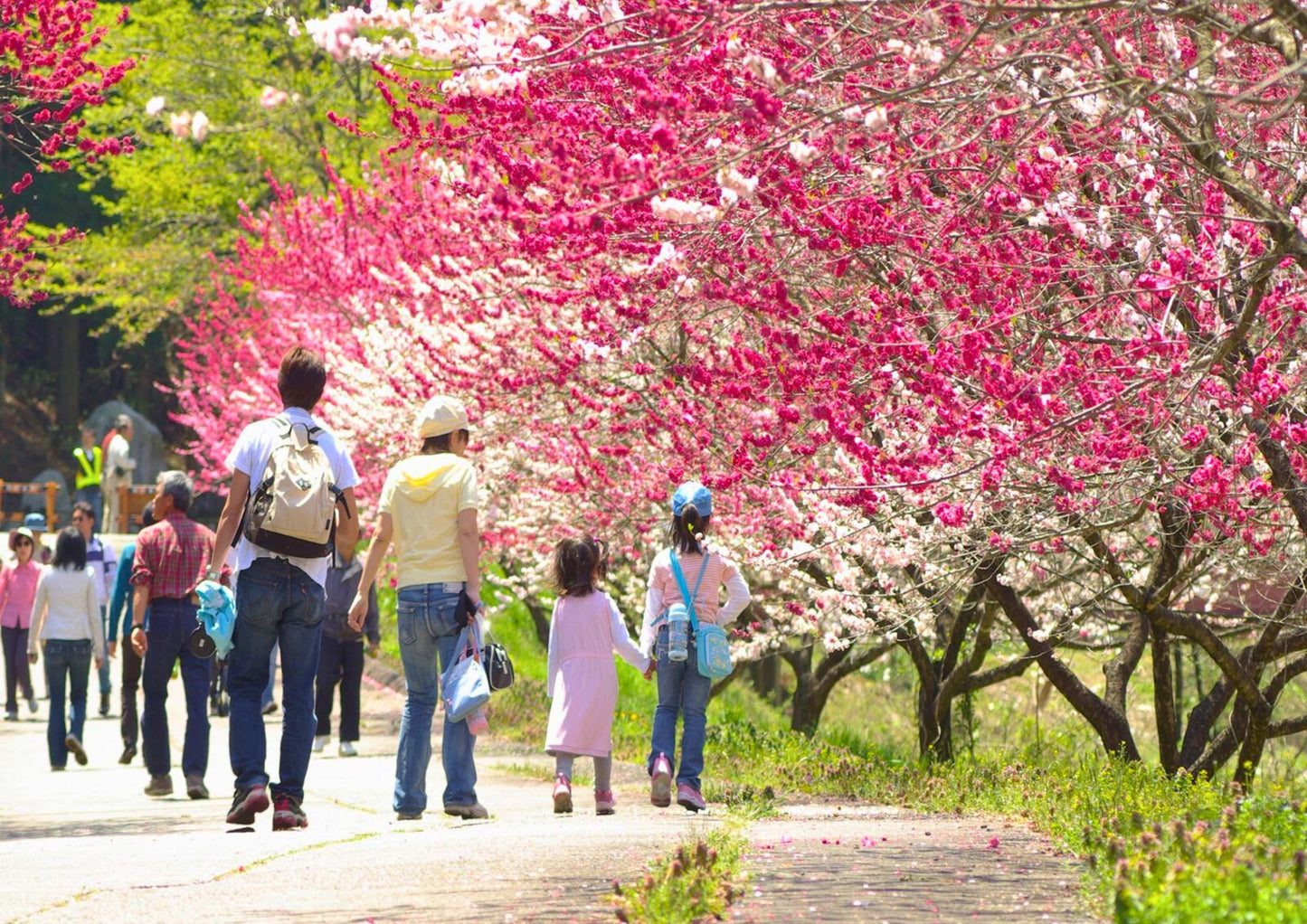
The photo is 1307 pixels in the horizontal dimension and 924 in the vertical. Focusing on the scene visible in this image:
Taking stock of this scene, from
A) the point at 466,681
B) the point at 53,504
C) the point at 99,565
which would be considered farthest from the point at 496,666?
the point at 53,504

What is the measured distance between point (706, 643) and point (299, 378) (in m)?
2.61

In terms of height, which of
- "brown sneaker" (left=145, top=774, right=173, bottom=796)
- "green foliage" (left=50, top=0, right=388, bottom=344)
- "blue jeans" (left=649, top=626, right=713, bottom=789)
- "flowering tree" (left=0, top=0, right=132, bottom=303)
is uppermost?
"green foliage" (left=50, top=0, right=388, bottom=344)

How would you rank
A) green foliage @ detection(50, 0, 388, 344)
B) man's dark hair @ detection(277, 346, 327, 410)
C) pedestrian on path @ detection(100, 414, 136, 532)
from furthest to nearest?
pedestrian on path @ detection(100, 414, 136, 532), green foliage @ detection(50, 0, 388, 344), man's dark hair @ detection(277, 346, 327, 410)

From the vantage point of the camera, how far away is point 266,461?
7.73 meters

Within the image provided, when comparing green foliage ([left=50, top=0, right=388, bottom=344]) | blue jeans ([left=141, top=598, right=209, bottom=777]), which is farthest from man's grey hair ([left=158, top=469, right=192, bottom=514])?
green foliage ([left=50, top=0, right=388, bottom=344])

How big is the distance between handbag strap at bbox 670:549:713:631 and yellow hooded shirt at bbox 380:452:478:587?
1.41m

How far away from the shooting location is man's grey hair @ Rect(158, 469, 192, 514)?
10.4 m

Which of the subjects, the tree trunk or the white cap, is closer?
the white cap

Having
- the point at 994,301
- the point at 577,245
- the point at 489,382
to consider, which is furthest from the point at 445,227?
the point at 994,301

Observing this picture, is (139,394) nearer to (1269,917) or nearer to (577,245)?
(577,245)

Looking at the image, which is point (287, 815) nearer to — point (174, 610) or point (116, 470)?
point (174, 610)

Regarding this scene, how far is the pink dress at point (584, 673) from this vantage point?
29.4 ft

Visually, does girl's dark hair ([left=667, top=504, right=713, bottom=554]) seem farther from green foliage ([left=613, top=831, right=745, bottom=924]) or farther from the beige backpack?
green foliage ([left=613, top=831, right=745, bottom=924])

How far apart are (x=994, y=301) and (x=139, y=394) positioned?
1590 inches
